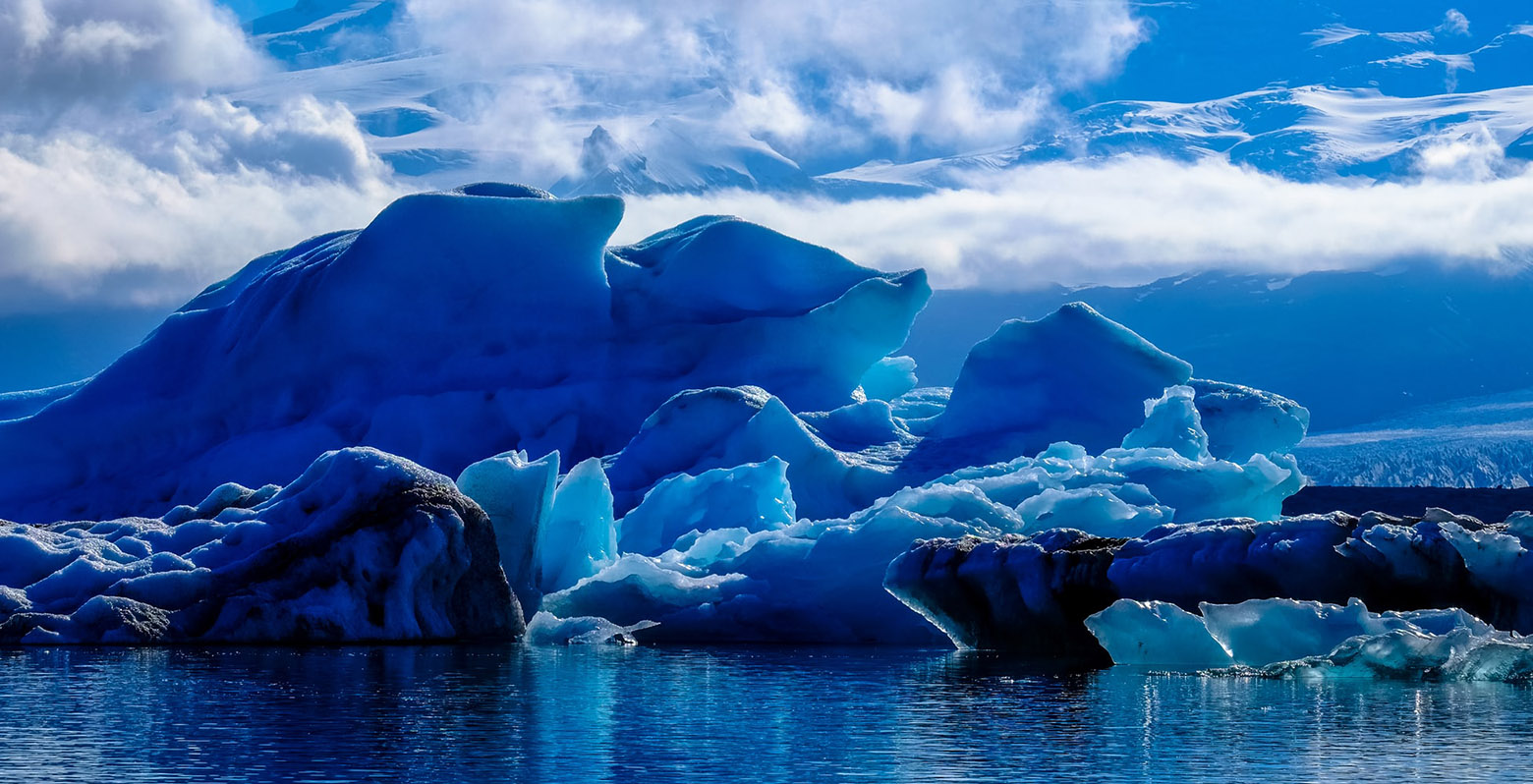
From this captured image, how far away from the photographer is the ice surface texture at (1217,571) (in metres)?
13.4

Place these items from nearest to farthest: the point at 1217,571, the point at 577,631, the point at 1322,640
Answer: the point at 1322,640
the point at 1217,571
the point at 577,631

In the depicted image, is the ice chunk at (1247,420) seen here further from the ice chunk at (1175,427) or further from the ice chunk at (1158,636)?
the ice chunk at (1158,636)

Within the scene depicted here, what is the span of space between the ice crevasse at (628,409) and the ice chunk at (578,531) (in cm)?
4

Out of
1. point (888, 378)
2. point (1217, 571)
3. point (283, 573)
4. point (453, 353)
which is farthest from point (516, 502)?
point (888, 378)

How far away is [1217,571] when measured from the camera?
1440cm

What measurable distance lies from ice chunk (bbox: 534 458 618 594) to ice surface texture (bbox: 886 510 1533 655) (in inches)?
197

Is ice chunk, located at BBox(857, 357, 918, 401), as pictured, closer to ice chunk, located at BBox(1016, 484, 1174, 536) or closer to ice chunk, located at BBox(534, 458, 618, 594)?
ice chunk, located at BBox(534, 458, 618, 594)

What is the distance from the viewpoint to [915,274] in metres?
30.6

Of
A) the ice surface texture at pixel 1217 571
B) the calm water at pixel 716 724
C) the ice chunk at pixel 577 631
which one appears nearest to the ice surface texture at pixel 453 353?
the ice chunk at pixel 577 631

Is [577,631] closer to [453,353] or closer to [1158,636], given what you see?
[1158,636]

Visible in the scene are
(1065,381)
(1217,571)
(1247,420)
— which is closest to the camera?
(1217,571)

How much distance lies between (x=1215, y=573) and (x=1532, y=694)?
2830 mm

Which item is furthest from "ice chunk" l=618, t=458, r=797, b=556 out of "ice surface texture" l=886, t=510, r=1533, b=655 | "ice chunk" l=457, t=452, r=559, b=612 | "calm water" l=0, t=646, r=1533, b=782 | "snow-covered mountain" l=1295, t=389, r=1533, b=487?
"snow-covered mountain" l=1295, t=389, r=1533, b=487

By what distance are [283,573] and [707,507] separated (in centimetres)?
730
